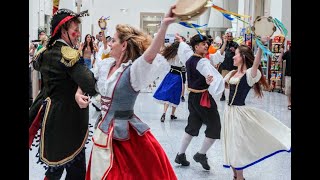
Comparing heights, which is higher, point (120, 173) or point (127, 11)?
point (127, 11)

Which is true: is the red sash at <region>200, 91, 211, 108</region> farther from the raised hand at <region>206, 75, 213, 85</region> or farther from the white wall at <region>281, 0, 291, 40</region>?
the white wall at <region>281, 0, 291, 40</region>

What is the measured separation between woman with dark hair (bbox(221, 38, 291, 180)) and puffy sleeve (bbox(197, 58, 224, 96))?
271 millimetres

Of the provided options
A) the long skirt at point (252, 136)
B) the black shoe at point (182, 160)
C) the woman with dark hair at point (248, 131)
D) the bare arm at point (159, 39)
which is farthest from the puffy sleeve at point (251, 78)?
the bare arm at point (159, 39)

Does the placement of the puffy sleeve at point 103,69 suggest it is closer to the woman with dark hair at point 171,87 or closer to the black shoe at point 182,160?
the black shoe at point 182,160

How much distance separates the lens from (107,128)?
113 inches

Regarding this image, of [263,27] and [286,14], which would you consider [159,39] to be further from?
[286,14]

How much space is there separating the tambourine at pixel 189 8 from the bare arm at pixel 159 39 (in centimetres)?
5

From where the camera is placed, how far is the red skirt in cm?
279

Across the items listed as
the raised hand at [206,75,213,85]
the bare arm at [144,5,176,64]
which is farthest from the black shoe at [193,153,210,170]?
the bare arm at [144,5,176,64]

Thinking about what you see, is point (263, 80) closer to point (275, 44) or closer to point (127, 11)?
point (275, 44)
